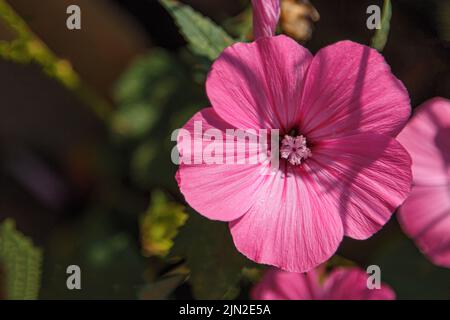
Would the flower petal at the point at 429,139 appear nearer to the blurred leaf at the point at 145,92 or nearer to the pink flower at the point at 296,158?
the pink flower at the point at 296,158

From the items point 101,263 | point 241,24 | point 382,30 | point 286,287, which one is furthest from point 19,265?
point 382,30

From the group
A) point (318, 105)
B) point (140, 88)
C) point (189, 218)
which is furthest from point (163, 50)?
point (318, 105)

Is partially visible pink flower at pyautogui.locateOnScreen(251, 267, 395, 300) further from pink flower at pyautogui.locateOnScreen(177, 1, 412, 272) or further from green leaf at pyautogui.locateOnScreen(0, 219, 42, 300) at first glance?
green leaf at pyautogui.locateOnScreen(0, 219, 42, 300)

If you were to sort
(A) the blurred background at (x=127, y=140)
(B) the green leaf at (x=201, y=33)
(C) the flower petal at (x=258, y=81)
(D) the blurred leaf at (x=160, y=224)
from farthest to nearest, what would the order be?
(D) the blurred leaf at (x=160, y=224), (A) the blurred background at (x=127, y=140), (B) the green leaf at (x=201, y=33), (C) the flower petal at (x=258, y=81)

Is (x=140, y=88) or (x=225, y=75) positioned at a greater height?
(x=140, y=88)

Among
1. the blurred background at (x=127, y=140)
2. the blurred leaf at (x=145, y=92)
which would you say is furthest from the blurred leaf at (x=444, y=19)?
the blurred leaf at (x=145, y=92)

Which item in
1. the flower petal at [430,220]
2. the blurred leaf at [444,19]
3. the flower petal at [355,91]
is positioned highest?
the blurred leaf at [444,19]
